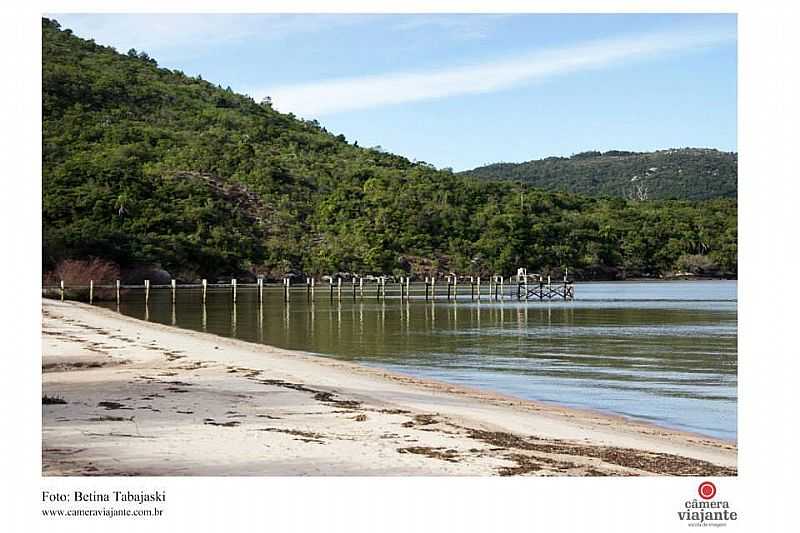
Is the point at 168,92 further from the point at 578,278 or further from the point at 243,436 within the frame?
the point at 243,436

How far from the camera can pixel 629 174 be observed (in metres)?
102

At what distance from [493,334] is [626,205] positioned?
65.0 metres

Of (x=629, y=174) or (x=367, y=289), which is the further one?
(x=629, y=174)

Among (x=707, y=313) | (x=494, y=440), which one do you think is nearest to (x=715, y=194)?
(x=707, y=313)

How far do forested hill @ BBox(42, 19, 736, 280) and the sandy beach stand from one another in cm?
4706

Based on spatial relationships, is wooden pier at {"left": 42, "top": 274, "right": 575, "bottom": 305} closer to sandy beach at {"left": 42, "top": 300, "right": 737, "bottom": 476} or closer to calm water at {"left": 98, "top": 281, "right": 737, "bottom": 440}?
calm water at {"left": 98, "top": 281, "right": 737, "bottom": 440}

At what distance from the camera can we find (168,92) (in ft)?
330
